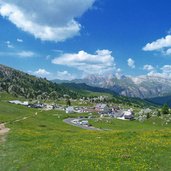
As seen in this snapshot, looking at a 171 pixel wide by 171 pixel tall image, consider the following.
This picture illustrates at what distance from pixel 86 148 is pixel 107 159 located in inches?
300

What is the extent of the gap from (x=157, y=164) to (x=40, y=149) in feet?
56.8

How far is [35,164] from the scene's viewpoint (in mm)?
32094

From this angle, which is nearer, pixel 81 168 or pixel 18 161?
pixel 81 168

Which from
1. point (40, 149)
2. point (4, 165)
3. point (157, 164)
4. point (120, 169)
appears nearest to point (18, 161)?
point (4, 165)

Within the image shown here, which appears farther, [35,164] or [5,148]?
[5,148]

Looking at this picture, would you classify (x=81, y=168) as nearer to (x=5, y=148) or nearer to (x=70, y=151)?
(x=70, y=151)

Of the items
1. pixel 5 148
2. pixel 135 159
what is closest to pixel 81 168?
pixel 135 159

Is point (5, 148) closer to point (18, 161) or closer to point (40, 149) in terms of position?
point (40, 149)

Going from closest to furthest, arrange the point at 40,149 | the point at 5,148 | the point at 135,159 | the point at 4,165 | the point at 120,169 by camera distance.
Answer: the point at 120,169 < the point at 135,159 < the point at 4,165 < the point at 40,149 < the point at 5,148

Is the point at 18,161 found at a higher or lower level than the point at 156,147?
lower

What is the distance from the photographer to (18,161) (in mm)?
34500

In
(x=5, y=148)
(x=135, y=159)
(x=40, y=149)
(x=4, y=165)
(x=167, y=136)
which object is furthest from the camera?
(x=167, y=136)

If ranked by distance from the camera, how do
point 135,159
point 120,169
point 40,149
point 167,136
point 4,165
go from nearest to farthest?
point 120,169 < point 135,159 < point 4,165 < point 40,149 < point 167,136

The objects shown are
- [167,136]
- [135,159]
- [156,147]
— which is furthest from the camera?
[167,136]
